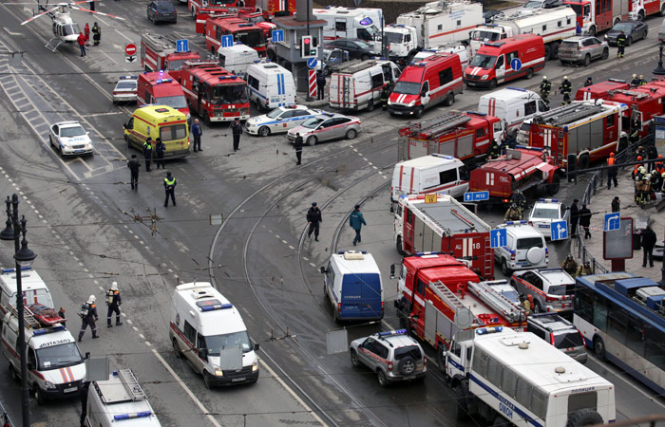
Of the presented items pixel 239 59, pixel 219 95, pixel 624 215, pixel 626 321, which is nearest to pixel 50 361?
pixel 626 321

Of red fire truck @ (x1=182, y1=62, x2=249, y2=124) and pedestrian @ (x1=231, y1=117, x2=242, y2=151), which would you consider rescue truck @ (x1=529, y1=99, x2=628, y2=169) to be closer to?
pedestrian @ (x1=231, y1=117, x2=242, y2=151)

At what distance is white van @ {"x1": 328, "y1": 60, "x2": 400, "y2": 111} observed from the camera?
5572 centimetres

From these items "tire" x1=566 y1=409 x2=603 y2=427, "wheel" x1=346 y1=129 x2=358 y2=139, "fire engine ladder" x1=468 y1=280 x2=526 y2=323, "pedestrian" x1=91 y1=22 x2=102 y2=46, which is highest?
"pedestrian" x1=91 y1=22 x2=102 y2=46

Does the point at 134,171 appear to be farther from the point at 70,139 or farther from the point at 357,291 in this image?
the point at 357,291

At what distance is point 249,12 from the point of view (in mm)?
70875

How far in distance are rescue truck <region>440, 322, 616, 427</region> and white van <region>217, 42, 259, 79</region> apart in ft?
112

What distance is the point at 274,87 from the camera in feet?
183

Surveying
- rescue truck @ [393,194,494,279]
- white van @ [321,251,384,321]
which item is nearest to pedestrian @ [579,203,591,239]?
rescue truck @ [393,194,494,279]

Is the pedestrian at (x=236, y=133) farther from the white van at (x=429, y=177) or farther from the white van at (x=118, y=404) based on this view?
the white van at (x=118, y=404)

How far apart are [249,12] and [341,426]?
1851 inches

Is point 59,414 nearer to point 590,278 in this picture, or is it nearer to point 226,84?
point 590,278

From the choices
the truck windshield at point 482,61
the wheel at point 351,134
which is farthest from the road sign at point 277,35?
the truck windshield at point 482,61

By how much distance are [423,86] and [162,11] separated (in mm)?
25335

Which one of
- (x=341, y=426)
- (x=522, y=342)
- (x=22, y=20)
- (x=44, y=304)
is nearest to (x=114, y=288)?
(x=44, y=304)
